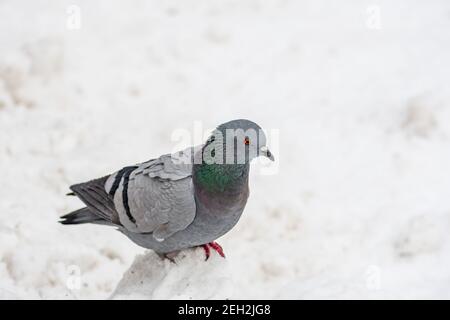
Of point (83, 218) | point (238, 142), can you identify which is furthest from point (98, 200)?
point (238, 142)

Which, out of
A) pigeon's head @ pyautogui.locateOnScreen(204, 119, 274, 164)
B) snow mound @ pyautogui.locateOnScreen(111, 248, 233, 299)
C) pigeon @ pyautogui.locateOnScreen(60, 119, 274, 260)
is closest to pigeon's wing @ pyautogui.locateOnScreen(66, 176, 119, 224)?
pigeon @ pyautogui.locateOnScreen(60, 119, 274, 260)

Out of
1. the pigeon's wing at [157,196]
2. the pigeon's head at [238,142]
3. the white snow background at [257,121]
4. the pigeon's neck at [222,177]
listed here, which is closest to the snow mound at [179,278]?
the white snow background at [257,121]

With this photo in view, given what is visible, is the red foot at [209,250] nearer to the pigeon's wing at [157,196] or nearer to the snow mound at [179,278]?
the snow mound at [179,278]

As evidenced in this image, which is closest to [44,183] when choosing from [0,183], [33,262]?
[0,183]

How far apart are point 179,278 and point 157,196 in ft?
1.27

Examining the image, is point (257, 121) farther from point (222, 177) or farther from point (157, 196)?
point (222, 177)

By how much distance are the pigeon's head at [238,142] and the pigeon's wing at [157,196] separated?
24 centimetres

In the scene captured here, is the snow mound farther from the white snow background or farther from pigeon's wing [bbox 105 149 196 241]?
pigeon's wing [bbox 105 149 196 241]

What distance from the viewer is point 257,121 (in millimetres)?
5770

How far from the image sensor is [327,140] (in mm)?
5582

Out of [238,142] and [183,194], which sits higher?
[238,142]

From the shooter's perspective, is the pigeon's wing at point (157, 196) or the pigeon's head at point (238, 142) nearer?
the pigeon's head at point (238, 142)

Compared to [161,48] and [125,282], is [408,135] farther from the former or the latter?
[125,282]

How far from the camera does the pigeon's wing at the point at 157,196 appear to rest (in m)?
3.36
